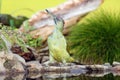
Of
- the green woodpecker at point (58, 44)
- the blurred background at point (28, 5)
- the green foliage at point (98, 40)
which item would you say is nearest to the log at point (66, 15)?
the blurred background at point (28, 5)

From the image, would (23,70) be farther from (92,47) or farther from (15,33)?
(92,47)

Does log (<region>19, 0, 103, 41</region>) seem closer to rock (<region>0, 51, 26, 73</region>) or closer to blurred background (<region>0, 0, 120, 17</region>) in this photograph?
blurred background (<region>0, 0, 120, 17</region>)

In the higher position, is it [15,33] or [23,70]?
[15,33]

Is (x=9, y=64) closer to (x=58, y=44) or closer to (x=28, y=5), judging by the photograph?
(x=58, y=44)

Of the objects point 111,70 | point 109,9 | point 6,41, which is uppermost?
point 109,9

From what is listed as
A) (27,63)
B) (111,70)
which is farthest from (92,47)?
(27,63)

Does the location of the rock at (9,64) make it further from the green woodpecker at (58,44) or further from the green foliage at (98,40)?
the green foliage at (98,40)

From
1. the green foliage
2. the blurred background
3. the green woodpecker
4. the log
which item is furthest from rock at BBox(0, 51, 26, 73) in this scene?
the blurred background
